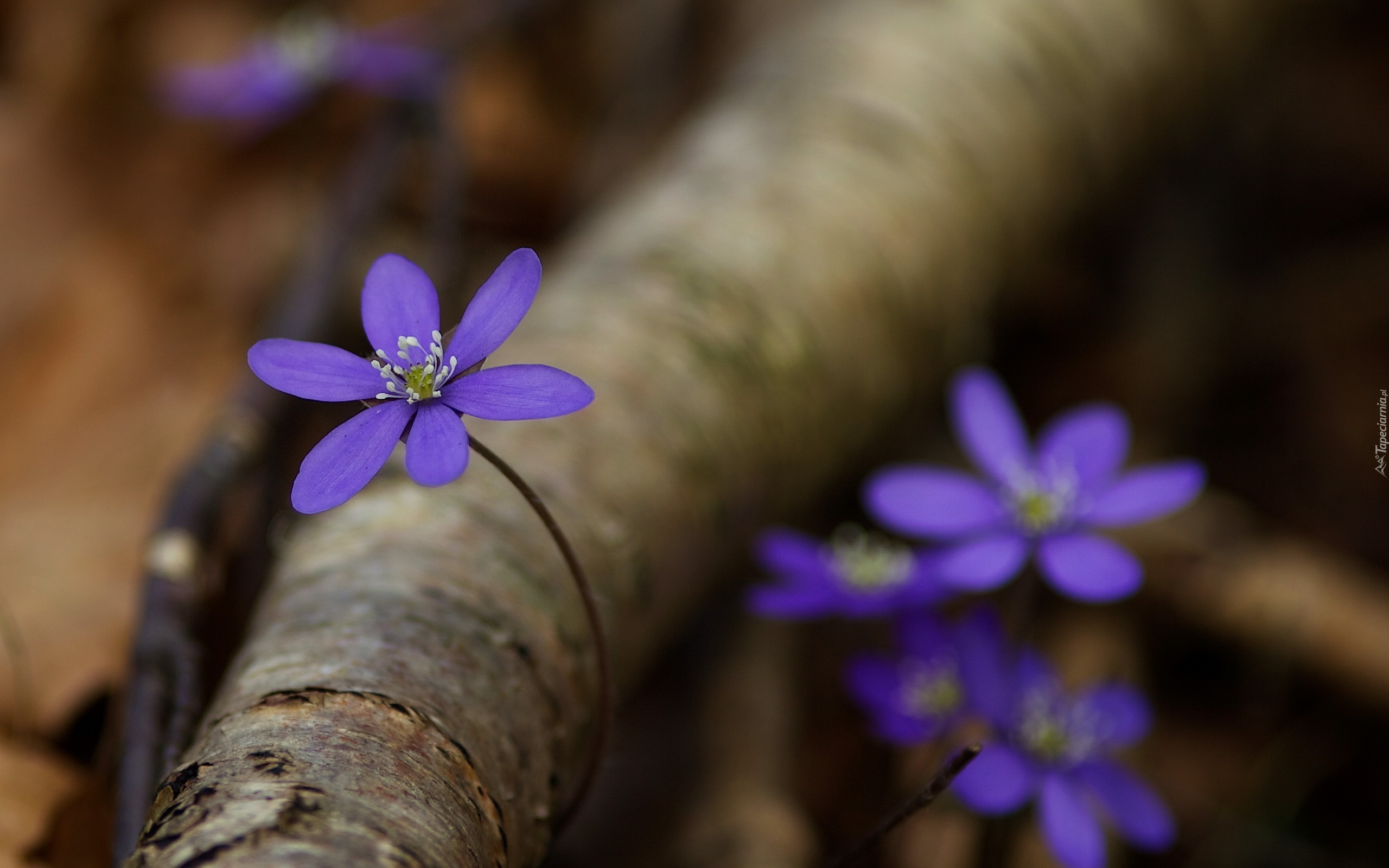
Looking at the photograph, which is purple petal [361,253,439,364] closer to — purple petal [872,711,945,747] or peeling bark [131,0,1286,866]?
peeling bark [131,0,1286,866]

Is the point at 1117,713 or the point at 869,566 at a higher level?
the point at 869,566

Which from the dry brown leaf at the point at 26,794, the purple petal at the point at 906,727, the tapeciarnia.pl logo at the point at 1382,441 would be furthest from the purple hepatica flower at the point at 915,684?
the tapeciarnia.pl logo at the point at 1382,441

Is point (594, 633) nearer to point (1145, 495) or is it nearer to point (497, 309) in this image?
point (497, 309)

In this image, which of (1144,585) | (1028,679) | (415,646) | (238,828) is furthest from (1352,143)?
(238,828)

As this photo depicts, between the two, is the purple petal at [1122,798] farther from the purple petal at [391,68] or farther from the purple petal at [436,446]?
the purple petal at [391,68]

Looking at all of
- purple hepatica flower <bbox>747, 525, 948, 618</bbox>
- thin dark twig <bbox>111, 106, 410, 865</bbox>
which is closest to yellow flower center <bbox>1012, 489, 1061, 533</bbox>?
purple hepatica flower <bbox>747, 525, 948, 618</bbox>

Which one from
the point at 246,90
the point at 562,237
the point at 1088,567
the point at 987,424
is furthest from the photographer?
the point at 562,237

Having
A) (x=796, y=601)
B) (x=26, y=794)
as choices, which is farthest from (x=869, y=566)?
(x=26, y=794)

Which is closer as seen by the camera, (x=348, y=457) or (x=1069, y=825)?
(x=348, y=457)
